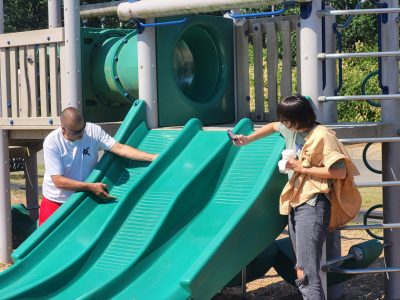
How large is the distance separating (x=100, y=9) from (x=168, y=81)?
178 centimetres

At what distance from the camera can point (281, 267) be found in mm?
Result: 6250

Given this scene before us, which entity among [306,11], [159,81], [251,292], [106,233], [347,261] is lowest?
[251,292]

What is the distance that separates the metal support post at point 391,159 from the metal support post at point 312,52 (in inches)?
27.8

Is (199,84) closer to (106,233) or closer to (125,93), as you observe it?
(125,93)

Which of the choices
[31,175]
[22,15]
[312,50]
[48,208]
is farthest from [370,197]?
[22,15]

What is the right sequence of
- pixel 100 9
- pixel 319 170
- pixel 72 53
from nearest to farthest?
1. pixel 319 170
2. pixel 72 53
3. pixel 100 9

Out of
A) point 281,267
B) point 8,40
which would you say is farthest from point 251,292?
point 8,40

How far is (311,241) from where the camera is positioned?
14.6 ft

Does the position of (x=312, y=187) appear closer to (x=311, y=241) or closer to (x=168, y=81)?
(x=311, y=241)

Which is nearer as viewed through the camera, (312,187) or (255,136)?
(312,187)

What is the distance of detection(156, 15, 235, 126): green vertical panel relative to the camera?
20.9 ft

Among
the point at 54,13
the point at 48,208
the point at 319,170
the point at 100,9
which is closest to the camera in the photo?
the point at 319,170

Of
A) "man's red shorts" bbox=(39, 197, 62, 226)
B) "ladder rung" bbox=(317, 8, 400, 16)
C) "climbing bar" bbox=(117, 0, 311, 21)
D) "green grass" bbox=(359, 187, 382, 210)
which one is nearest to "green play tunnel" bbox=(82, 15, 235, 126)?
"climbing bar" bbox=(117, 0, 311, 21)

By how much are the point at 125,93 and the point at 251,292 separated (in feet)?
6.85
